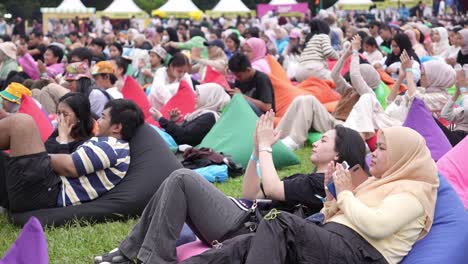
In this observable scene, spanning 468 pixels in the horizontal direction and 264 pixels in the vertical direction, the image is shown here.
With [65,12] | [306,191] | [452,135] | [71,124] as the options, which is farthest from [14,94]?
[65,12]

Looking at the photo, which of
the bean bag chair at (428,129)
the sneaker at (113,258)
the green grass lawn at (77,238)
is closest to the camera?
the sneaker at (113,258)

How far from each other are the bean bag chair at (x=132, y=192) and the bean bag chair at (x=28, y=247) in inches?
115

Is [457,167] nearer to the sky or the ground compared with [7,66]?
nearer to the sky

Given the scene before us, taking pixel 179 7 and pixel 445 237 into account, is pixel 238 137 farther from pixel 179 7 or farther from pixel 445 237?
pixel 179 7

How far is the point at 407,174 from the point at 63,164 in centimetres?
283

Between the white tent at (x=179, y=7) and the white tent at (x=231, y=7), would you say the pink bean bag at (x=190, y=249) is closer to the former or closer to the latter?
the white tent at (x=179, y=7)

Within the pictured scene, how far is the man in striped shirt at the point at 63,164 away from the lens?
6.00 m

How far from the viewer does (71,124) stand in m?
6.52

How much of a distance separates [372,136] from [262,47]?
5601 mm

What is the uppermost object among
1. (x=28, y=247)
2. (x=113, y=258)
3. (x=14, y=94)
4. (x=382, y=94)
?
(x=28, y=247)

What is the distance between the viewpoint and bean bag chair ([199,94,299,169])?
8.63 m

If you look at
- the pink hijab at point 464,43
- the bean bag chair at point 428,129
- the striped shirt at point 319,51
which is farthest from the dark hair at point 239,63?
the pink hijab at point 464,43

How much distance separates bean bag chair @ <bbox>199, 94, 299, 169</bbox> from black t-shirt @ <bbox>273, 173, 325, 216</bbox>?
3.43 meters

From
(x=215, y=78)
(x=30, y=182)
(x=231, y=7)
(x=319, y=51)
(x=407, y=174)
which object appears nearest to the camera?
(x=407, y=174)
